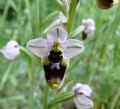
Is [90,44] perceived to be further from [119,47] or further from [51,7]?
[51,7]

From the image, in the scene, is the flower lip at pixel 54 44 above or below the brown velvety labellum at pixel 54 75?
above

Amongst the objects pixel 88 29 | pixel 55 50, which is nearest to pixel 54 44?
pixel 55 50

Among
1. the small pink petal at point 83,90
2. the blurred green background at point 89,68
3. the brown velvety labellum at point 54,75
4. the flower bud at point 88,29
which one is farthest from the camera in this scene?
the blurred green background at point 89,68

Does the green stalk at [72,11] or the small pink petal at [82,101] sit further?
the small pink petal at [82,101]

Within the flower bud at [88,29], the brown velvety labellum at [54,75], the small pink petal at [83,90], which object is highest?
the flower bud at [88,29]

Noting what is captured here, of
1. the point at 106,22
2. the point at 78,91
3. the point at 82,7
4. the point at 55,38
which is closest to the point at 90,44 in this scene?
the point at 106,22

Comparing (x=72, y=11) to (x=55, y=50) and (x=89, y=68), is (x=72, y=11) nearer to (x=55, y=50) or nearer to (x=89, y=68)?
(x=55, y=50)

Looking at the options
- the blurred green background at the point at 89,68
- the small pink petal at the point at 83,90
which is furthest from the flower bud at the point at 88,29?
the small pink petal at the point at 83,90

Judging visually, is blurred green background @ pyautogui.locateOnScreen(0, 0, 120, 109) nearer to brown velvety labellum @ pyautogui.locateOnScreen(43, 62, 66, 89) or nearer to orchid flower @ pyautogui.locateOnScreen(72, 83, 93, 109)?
orchid flower @ pyautogui.locateOnScreen(72, 83, 93, 109)

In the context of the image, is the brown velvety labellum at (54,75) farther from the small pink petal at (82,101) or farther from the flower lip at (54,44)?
the small pink petal at (82,101)
